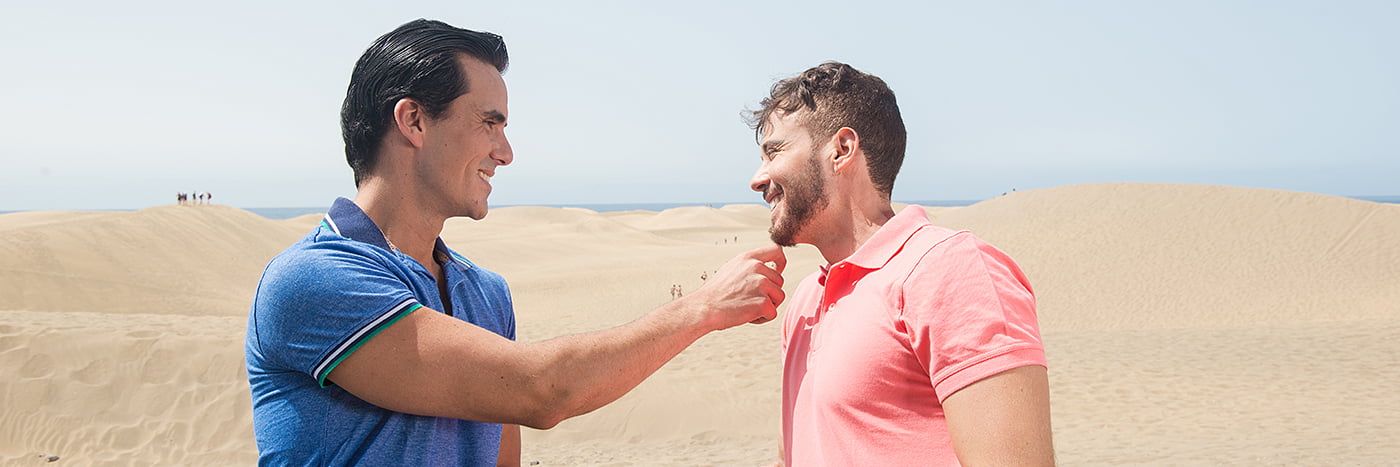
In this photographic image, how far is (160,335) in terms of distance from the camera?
1056cm

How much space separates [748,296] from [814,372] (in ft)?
0.93

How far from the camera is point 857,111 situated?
7.87 ft

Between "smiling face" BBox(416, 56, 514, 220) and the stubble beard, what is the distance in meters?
0.86

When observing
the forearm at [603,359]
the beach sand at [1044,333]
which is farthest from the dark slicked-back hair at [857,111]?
the beach sand at [1044,333]

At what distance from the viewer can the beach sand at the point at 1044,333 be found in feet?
29.4

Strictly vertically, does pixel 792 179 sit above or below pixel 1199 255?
above

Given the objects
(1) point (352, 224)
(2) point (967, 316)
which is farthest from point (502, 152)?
(2) point (967, 316)

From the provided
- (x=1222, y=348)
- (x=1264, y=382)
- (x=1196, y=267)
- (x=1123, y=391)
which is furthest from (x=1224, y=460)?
(x=1196, y=267)

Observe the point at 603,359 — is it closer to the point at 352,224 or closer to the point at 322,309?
the point at 322,309

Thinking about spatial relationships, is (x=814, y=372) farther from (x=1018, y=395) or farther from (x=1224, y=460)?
(x=1224, y=460)

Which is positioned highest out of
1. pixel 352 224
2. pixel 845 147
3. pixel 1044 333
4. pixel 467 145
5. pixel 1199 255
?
pixel 845 147

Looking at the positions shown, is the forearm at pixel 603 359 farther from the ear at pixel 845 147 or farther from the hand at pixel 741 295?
the ear at pixel 845 147

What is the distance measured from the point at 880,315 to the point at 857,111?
67cm

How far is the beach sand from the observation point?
8953mm
